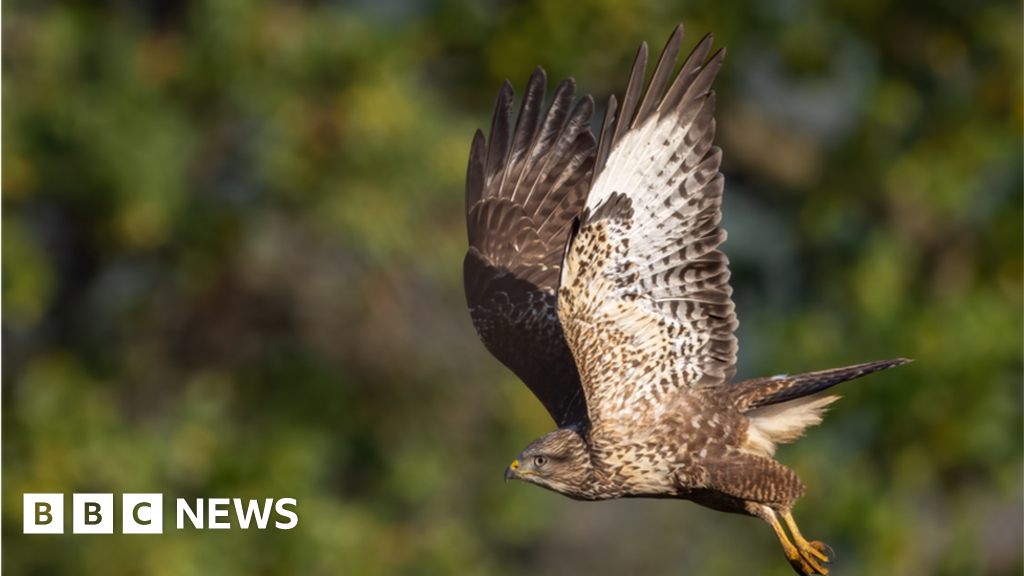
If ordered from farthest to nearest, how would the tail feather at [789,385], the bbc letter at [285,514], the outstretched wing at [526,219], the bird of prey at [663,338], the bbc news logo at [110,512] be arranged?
1. the bbc letter at [285,514]
2. the bbc news logo at [110,512]
3. the outstretched wing at [526,219]
4. the bird of prey at [663,338]
5. the tail feather at [789,385]

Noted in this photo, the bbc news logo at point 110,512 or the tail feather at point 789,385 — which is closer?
the tail feather at point 789,385

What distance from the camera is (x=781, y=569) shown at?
16.1 metres

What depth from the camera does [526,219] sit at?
505 centimetres

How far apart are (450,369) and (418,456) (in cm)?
203

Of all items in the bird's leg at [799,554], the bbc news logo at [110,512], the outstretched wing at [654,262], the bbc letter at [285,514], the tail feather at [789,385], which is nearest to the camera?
the bird's leg at [799,554]

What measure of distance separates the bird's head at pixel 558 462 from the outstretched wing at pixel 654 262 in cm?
10

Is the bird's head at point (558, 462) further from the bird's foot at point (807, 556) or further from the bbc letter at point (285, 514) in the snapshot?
the bbc letter at point (285, 514)

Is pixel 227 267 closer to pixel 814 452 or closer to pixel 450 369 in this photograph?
pixel 450 369

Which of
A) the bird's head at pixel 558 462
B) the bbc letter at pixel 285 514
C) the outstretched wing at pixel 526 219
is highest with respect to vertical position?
the bbc letter at pixel 285 514

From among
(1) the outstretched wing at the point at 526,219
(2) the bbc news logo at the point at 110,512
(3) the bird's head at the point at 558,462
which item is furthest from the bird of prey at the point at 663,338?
(2) the bbc news logo at the point at 110,512

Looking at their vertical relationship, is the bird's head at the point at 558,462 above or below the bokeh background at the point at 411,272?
below

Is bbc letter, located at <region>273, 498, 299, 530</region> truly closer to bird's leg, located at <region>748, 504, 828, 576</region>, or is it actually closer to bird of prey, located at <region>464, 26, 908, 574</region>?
bird of prey, located at <region>464, 26, 908, 574</region>

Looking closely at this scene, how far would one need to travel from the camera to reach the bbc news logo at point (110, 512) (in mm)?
13453

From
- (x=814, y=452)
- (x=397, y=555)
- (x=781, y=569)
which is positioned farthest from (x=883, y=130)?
(x=397, y=555)
